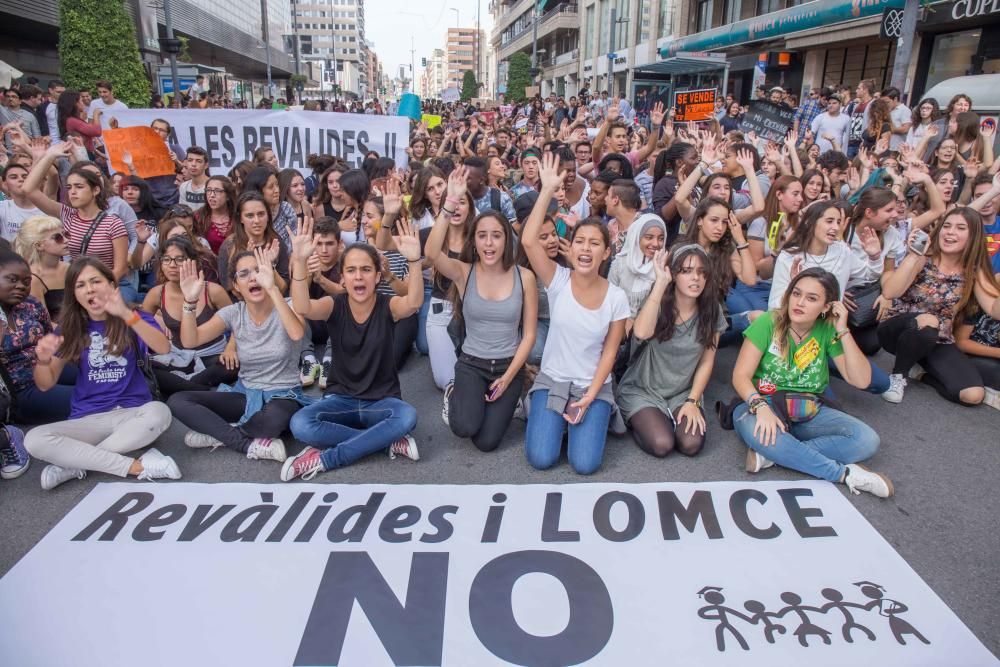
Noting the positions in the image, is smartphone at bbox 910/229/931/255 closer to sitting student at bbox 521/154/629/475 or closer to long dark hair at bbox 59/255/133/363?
sitting student at bbox 521/154/629/475

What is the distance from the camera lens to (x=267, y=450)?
4.09m

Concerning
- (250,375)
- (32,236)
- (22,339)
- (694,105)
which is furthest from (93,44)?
(250,375)

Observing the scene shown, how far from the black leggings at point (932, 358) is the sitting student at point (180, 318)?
503 centimetres

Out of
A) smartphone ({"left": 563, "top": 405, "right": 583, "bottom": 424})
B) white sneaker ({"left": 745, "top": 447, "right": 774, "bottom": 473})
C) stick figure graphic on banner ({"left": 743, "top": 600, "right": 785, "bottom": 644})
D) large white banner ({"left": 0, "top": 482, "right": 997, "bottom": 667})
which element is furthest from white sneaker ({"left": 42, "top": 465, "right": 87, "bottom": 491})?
white sneaker ({"left": 745, "top": 447, "right": 774, "bottom": 473})

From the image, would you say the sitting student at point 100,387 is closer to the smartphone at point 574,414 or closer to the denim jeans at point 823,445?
the smartphone at point 574,414

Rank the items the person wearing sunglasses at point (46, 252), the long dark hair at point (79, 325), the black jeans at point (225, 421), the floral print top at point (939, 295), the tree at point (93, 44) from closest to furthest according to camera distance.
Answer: the long dark hair at point (79, 325) → the black jeans at point (225, 421) → the floral print top at point (939, 295) → the person wearing sunglasses at point (46, 252) → the tree at point (93, 44)

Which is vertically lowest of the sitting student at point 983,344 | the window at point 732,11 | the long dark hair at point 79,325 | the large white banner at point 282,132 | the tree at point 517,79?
the sitting student at point 983,344

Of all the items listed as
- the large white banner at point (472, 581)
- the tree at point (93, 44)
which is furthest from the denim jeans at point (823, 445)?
the tree at point (93, 44)

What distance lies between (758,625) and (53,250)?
5.54 meters

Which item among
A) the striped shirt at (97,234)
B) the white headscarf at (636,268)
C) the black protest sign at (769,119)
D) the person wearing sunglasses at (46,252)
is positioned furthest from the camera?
the black protest sign at (769,119)

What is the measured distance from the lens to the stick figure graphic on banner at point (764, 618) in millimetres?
2750

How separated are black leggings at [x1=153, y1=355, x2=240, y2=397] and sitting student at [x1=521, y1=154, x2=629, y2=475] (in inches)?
89.8

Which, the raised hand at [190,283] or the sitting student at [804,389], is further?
the raised hand at [190,283]

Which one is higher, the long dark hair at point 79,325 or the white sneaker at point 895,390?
the long dark hair at point 79,325
